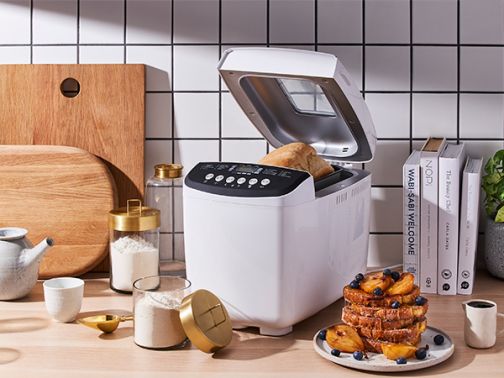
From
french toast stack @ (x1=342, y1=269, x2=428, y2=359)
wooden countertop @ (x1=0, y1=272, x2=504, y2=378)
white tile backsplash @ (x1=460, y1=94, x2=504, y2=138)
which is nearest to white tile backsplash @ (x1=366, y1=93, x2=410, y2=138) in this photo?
white tile backsplash @ (x1=460, y1=94, x2=504, y2=138)

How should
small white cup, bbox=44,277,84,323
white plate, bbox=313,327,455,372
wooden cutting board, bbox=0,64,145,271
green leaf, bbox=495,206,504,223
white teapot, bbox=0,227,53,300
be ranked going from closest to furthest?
white plate, bbox=313,327,455,372 < small white cup, bbox=44,277,84,323 < white teapot, bbox=0,227,53,300 < green leaf, bbox=495,206,504,223 < wooden cutting board, bbox=0,64,145,271

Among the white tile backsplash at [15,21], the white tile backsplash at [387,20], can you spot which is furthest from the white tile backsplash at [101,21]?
the white tile backsplash at [387,20]

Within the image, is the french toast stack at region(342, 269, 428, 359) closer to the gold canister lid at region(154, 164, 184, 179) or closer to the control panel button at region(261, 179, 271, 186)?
the control panel button at region(261, 179, 271, 186)

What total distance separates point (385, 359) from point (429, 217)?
1.44 ft

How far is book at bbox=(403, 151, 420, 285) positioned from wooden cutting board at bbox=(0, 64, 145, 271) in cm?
58

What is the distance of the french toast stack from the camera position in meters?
1.32

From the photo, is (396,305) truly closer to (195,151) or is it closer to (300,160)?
(300,160)

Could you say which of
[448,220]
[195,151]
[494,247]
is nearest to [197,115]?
[195,151]

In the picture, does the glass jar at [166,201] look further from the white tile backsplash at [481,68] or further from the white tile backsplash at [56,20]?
the white tile backsplash at [481,68]

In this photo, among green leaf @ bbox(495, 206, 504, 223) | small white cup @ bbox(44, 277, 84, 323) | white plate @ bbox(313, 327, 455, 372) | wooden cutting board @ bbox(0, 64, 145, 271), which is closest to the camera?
white plate @ bbox(313, 327, 455, 372)

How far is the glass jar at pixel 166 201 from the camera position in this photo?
5.86 feet

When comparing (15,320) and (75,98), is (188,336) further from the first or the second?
(75,98)

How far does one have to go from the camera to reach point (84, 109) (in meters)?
1.84

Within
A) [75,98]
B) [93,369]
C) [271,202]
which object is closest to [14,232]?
[75,98]
